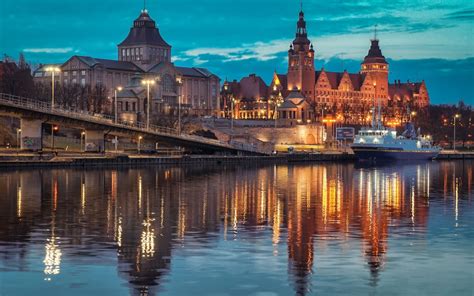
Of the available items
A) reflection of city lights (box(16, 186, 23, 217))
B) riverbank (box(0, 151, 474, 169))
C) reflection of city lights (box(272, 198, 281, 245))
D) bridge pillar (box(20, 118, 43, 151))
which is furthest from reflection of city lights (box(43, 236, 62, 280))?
bridge pillar (box(20, 118, 43, 151))

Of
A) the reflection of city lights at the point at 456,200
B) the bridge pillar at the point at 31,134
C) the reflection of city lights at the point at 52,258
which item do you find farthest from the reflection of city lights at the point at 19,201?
the bridge pillar at the point at 31,134

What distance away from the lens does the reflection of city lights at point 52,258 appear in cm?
2550

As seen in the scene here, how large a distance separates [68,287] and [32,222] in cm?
1356

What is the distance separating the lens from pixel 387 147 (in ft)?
449

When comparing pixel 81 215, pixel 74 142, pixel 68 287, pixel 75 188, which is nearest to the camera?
pixel 68 287

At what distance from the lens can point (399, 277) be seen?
2505cm

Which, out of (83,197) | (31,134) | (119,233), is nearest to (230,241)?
(119,233)

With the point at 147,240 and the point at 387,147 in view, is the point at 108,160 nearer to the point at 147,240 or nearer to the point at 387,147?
the point at 147,240

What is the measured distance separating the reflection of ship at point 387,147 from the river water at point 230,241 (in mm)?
76007

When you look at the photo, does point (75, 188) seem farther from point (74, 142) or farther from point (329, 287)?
point (74, 142)

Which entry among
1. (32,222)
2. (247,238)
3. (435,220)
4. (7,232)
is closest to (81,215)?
→ (32,222)

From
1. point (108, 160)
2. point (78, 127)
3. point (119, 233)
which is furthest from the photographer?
point (78, 127)

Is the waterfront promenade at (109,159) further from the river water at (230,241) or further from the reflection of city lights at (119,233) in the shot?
the reflection of city lights at (119,233)

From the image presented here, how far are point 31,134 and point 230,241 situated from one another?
5950 cm
